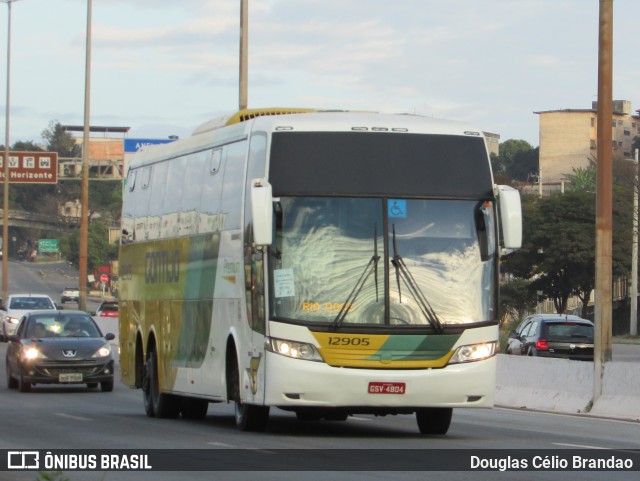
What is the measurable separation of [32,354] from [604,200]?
11.0m

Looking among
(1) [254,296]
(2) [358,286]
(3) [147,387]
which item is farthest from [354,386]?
(3) [147,387]

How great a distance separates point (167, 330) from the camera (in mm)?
21359

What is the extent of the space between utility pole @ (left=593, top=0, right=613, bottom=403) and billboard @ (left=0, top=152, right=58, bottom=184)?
56.7 metres

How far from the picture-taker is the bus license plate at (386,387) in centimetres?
1617

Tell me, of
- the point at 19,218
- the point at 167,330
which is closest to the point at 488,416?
the point at 167,330

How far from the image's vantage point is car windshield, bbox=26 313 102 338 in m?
29.5

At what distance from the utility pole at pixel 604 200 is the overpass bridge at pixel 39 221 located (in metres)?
129

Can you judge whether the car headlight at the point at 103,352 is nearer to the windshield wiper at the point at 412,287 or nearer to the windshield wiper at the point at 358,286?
the windshield wiper at the point at 358,286

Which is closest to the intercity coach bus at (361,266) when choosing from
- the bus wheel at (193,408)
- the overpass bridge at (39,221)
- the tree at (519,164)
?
the bus wheel at (193,408)

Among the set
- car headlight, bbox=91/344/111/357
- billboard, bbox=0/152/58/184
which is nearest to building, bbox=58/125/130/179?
billboard, bbox=0/152/58/184

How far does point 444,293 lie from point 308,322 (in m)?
1.53

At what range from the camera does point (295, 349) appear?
16.2 meters

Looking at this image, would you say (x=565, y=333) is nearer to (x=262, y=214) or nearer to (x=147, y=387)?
(x=147, y=387)
